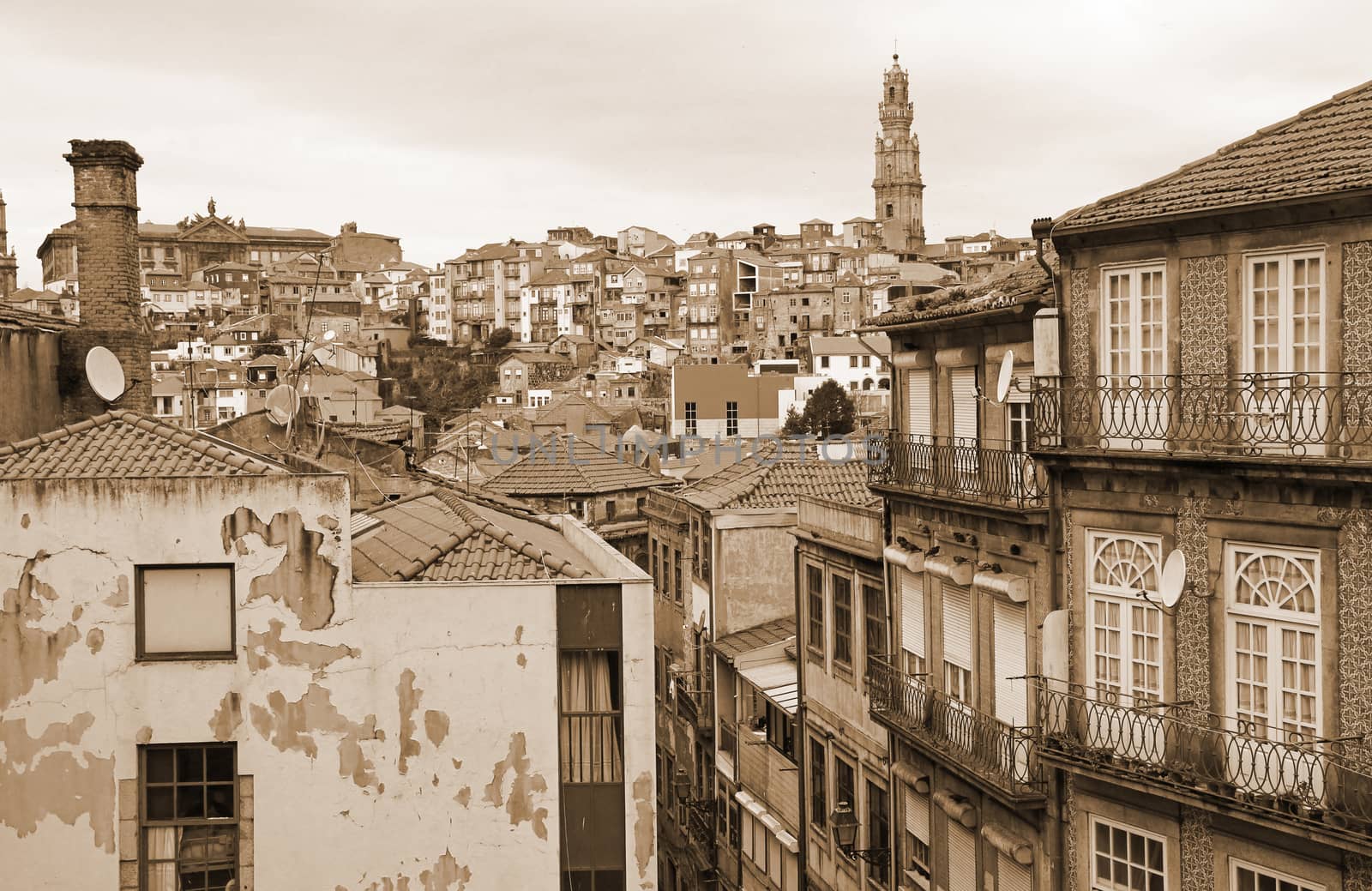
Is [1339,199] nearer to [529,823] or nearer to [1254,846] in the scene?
[1254,846]

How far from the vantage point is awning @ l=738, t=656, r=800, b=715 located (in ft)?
85.4

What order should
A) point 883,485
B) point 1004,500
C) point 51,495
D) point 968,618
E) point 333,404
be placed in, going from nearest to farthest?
point 51,495, point 1004,500, point 968,618, point 883,485, point 333,404

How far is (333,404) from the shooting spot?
7975 cm

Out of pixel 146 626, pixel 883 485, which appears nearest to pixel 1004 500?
pixel 883 485

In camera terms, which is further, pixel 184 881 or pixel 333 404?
pixel 333 404

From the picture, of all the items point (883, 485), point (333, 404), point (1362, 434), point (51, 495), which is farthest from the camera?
point (333, 404)

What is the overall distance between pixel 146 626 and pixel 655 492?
22.1 metres

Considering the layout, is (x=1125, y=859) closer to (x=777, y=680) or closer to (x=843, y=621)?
(x=843, y=621)

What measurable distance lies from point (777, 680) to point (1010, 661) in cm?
967

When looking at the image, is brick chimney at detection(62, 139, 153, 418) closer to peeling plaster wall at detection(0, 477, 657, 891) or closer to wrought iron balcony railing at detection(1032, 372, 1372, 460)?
peeling plaster wall at detection(0, 477, 657, 891)

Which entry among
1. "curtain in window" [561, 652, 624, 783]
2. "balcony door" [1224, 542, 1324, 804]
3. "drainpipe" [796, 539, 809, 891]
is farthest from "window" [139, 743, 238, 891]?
"drainpipe" [796, 539, 809, 891]

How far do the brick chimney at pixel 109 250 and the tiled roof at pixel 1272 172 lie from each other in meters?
14.2

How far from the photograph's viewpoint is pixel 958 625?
19.3m

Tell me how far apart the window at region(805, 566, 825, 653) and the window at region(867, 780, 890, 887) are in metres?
2.94
